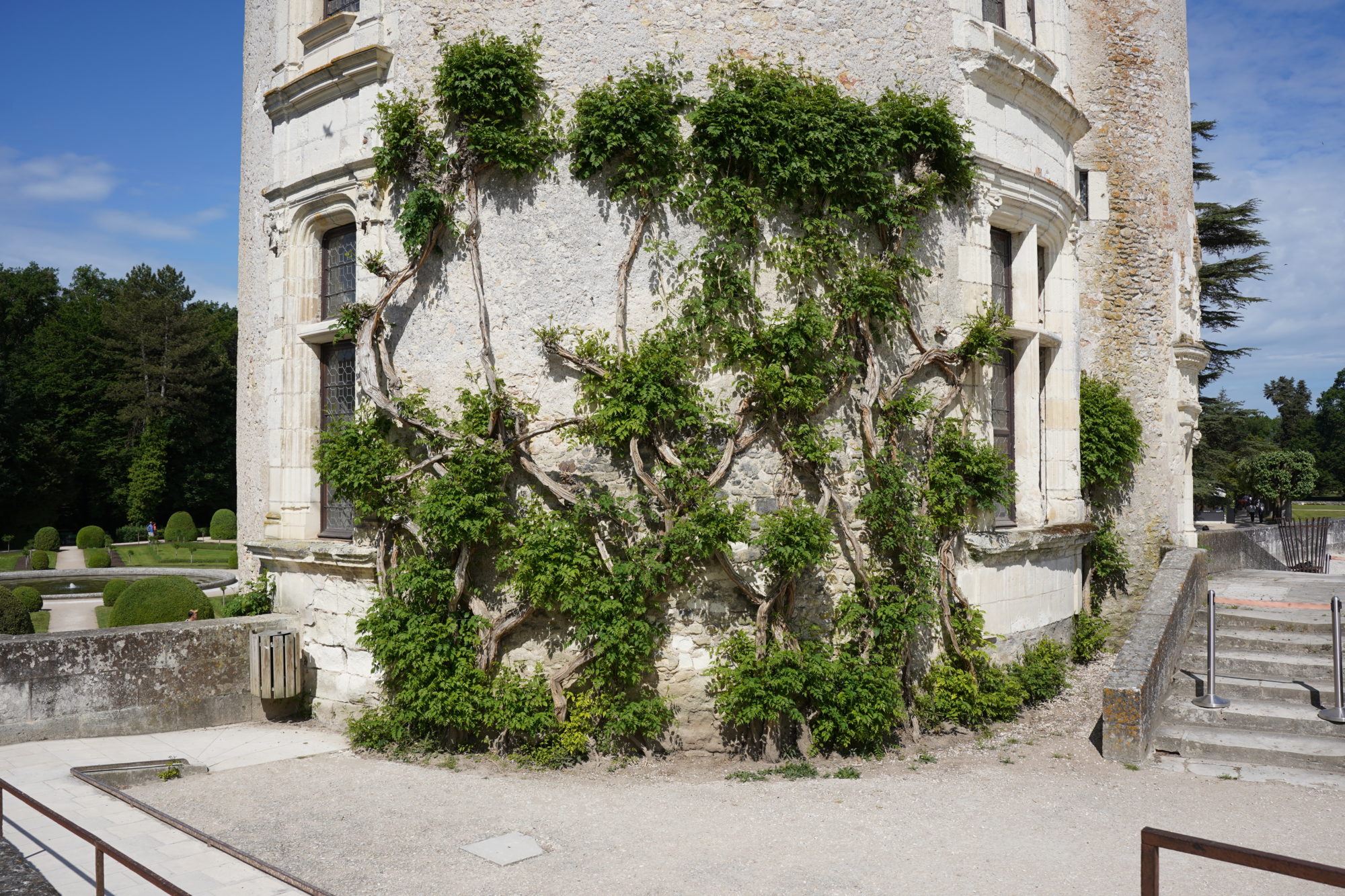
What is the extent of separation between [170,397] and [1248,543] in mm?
38494

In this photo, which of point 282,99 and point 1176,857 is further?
point 282,99

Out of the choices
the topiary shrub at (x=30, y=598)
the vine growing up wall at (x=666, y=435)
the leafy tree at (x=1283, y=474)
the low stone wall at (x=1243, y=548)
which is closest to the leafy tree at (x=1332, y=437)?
the leafy tree at (x=1283, y=474)

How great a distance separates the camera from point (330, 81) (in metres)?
7.13

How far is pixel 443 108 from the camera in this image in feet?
21.8

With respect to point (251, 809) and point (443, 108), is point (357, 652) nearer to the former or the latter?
point (251, 809)

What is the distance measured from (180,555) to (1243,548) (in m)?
28.4

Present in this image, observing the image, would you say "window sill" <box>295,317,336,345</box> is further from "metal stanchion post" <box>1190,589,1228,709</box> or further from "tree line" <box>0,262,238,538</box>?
"tree line" <box>0,262,238,538</box>

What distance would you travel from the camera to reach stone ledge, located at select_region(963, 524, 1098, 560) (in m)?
7.18

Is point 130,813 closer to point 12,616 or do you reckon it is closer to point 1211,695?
point 12,616

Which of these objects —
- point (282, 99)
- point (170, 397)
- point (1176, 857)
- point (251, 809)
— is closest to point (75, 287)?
point (170, 397)

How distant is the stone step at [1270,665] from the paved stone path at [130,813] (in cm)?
721

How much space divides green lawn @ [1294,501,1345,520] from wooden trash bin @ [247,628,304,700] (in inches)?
1634

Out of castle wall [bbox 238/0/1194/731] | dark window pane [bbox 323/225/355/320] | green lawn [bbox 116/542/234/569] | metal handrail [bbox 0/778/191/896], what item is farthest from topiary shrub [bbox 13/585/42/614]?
metal handrail [bbox 0/778/191/896]

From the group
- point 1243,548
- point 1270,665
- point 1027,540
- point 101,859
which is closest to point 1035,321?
point 1027,540
